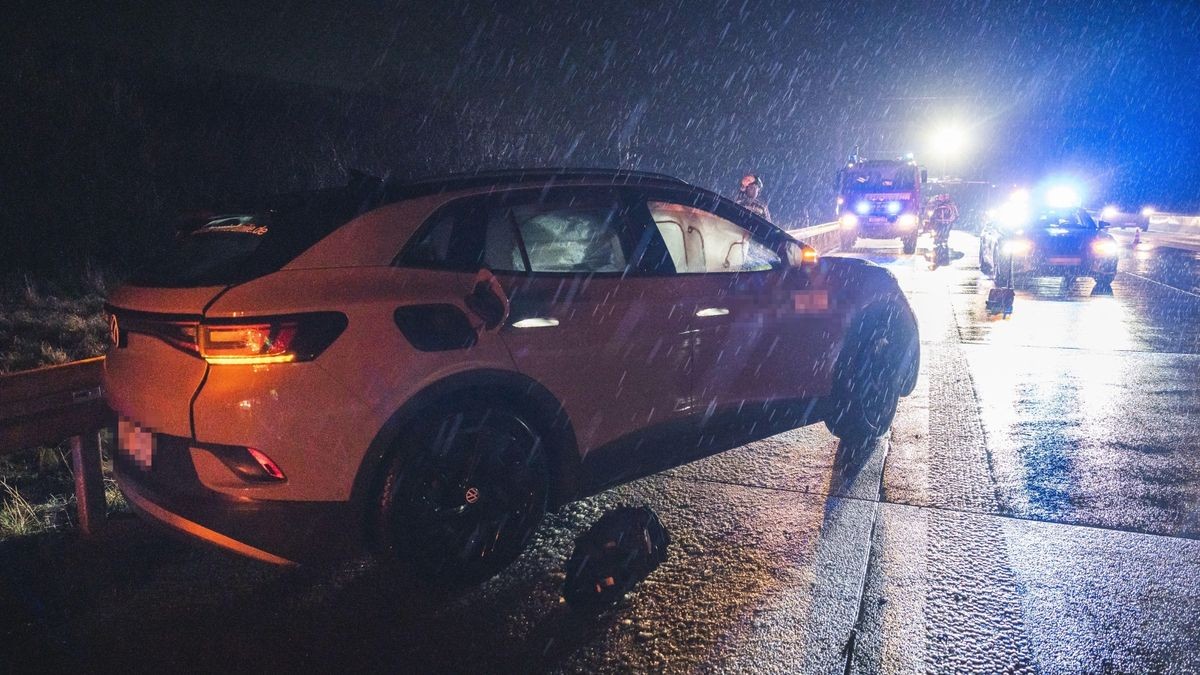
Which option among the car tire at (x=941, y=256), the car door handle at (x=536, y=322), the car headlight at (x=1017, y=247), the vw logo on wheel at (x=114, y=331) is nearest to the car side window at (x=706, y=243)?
the car door handle at (x=536, y=322)

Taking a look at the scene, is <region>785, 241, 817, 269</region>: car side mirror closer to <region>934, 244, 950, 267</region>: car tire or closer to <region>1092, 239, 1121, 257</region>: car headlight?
<region>1092, 239, 1121, 257</region>: car headlight

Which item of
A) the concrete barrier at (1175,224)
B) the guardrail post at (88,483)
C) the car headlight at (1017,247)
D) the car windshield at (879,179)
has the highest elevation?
the car windshield at (879,179)

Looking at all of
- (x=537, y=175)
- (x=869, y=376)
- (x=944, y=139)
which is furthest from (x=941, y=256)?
(x=944, y=139)

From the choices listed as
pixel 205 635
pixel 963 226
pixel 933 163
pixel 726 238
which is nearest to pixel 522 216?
pixel 726 238

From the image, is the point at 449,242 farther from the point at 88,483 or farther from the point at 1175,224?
the point at 1175,224

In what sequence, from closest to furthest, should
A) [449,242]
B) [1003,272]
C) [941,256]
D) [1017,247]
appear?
[449,242], [1017,247], [1003,272], [941,256]

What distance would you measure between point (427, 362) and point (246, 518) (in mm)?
840

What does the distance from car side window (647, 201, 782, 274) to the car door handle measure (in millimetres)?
981

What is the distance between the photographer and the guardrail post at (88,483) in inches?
145

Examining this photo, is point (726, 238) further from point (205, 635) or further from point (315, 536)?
point (205, 635)

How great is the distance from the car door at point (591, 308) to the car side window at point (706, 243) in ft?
1.08

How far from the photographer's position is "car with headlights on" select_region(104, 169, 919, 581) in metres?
2.77

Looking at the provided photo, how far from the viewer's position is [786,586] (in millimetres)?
3287

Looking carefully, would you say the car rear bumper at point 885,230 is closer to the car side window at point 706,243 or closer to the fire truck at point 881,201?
the fire truck at point 881,201
